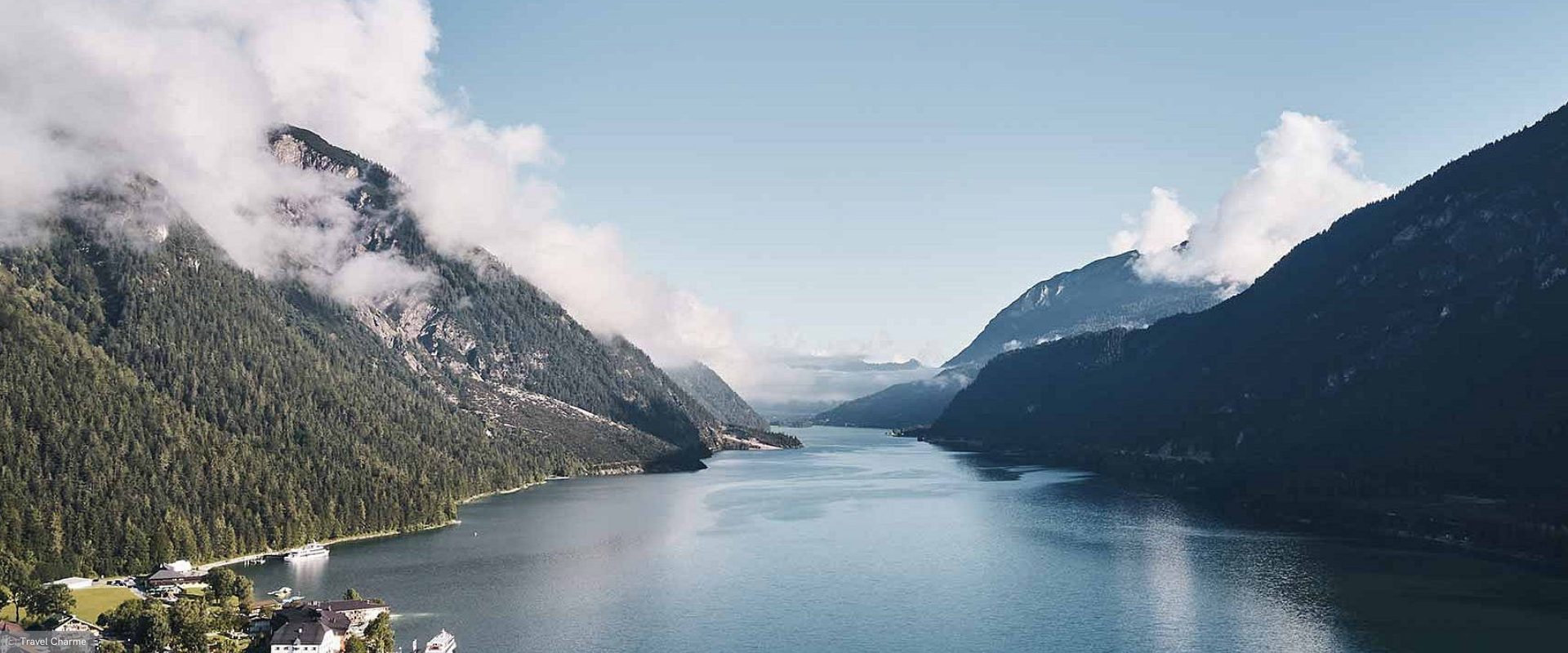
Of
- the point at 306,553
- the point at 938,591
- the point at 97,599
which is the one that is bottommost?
the point at 938,591

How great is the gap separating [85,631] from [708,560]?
77785mm

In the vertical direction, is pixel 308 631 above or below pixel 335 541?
Answer: below

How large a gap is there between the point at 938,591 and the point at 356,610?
220 feet

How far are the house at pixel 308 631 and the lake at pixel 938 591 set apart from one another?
256 inches

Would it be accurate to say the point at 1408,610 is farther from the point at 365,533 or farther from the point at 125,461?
the point at 125,461

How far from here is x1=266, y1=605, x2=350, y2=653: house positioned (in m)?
96.5

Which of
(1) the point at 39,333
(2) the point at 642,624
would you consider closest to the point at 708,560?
Result: (2) the point at 642,624

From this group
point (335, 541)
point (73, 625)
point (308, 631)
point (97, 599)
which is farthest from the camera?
point (335, 541)

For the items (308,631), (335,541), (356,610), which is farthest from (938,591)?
(335,541)

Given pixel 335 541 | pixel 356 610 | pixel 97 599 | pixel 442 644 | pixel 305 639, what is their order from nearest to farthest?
pixel 305 639 < pixel 442 644 < pixel 356 610 < pixel 97 599 < pixel 335 541

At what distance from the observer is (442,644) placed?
3917 inches

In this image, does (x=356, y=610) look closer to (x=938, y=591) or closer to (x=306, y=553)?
(x=306, y=553)

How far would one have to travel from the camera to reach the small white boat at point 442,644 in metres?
98.7

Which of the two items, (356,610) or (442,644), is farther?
(356,610)
